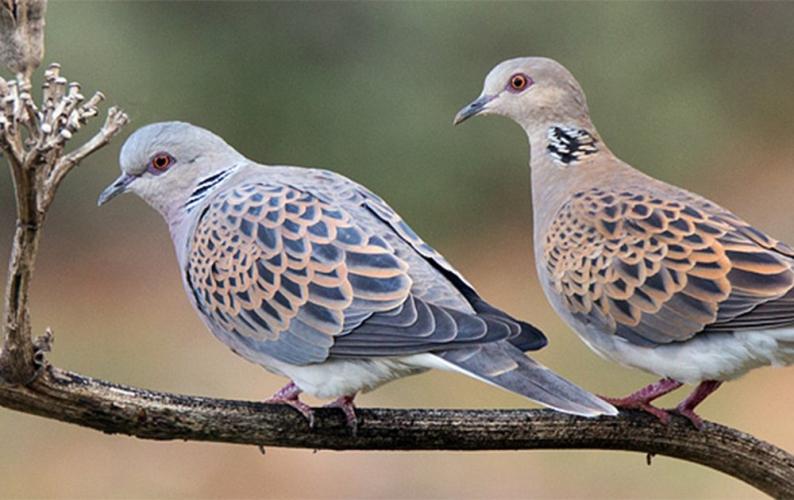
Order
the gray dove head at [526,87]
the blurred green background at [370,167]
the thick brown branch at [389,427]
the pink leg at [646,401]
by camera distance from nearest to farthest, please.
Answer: the thick brown branch at [389,427] < the pink leg at [646,401] < the gray dove head at [526,87] < the blurred green background at [370,167]

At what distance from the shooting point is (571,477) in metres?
5.99

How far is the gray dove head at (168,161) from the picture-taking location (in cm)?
242

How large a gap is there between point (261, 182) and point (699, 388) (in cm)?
91

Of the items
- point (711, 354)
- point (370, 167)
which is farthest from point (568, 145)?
point (370, 167)

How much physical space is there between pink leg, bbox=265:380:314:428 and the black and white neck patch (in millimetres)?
796

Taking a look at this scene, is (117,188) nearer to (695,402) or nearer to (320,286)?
(320,286)

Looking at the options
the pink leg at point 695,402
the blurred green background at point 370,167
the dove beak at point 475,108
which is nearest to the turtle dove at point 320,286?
the dove beak at point 475,108

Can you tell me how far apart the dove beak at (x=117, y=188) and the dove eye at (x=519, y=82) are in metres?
0.78

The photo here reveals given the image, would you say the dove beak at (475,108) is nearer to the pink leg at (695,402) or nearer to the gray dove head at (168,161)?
the gray dove head at (168,161)

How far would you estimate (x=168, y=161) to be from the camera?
2465mm

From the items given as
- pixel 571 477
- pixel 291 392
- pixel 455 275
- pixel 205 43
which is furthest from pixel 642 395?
pixel 205 43

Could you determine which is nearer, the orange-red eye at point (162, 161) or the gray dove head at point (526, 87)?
the orange-red eye at point (162, 161)

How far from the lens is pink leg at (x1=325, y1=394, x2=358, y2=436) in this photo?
2.26 m

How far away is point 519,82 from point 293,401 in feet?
2.78
